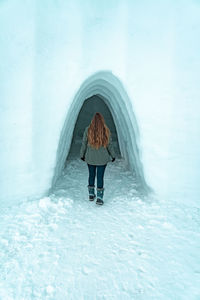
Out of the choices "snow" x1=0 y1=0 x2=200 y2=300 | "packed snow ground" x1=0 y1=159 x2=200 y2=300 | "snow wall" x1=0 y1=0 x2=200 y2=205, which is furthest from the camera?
"snow wall" x1=0 y1=0 x2=200 y2=205

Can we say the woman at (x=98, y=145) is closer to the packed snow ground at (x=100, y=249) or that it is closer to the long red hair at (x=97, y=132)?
the long red hair at (x=97, y=132)

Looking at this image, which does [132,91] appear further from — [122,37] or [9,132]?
[9,132]

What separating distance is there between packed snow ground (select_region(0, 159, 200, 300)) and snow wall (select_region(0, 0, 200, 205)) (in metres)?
0.52

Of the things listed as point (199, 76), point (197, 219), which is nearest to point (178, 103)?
point (199, 76)

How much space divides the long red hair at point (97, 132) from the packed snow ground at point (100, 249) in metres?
1.04

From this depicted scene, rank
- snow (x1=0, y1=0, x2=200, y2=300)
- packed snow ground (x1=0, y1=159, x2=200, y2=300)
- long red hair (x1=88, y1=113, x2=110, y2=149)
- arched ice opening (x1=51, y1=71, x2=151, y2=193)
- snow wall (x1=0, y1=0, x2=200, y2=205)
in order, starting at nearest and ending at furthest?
packed snow ground (x1=0, y1=159, x2=200, y2=300) → snow (x1=0, y1=0, x2=200, y2=300) → snow wall (x1=0, y1=0, x2=200, y2=205) → long red hair (x1=88, y1=113, x2=110, y2=149) → arched ice opening (x1=51, y1=71, x2=151, y2=193)

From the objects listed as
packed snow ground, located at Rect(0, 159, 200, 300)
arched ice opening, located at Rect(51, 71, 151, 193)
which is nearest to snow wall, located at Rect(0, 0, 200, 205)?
arched ice opening, located at Rect(51, 71, 151, 193)

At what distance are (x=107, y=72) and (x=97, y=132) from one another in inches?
46.2

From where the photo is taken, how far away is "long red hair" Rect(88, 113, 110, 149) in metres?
4.02

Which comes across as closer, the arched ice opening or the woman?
the woman

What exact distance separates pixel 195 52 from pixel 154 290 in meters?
3.58

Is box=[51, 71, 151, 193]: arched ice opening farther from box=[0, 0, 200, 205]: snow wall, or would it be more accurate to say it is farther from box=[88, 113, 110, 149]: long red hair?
box=[88, 113, 110, 149]: long red hair

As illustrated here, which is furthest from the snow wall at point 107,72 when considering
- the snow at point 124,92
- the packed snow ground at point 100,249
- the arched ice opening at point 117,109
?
the packed snow ground at point 100,249

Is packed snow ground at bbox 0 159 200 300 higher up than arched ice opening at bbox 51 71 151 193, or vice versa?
arched ice opening at bbox 51 71 151 193
